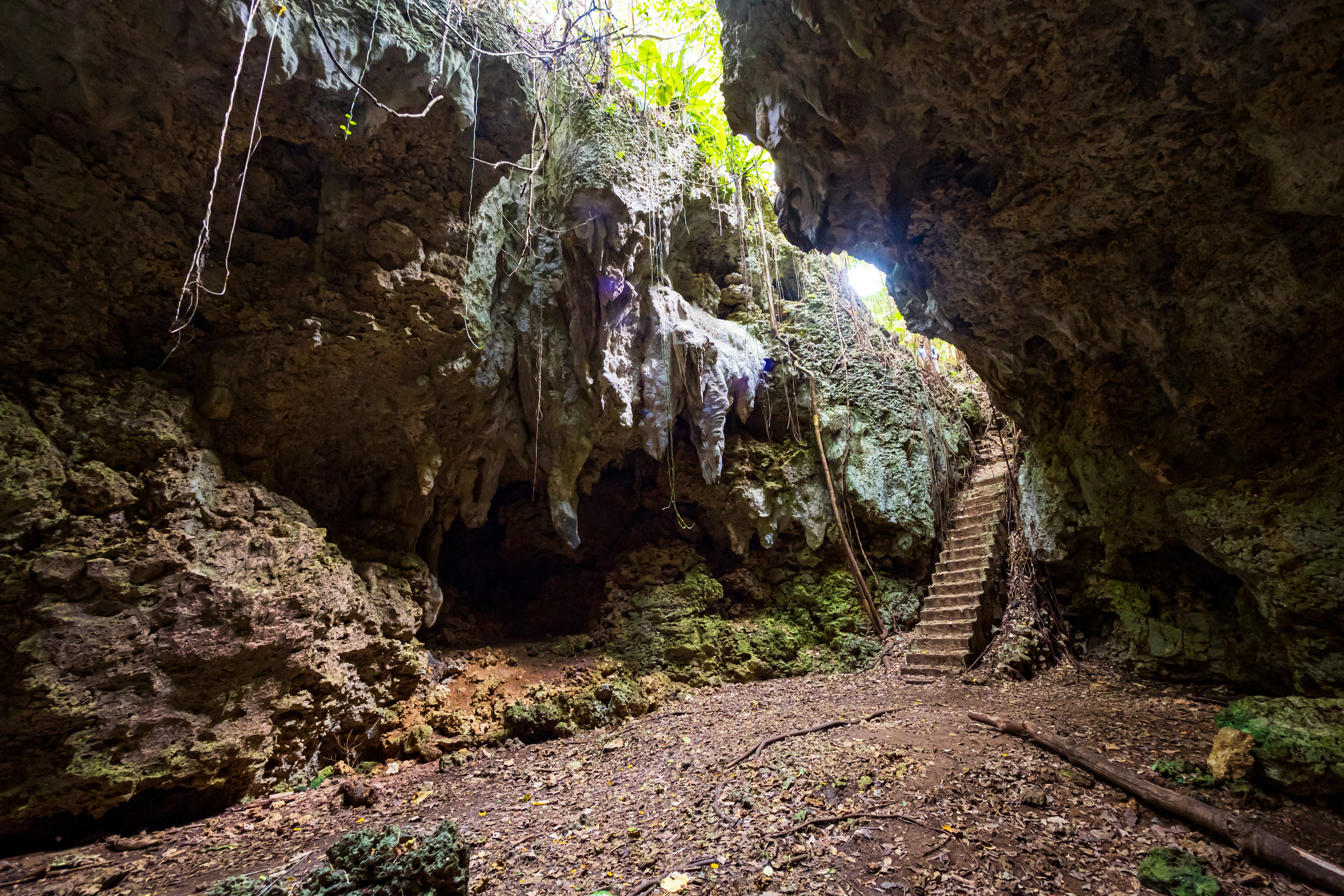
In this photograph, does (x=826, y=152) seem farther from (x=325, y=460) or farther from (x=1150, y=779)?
(x=325, y=460)

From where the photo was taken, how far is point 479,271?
5.33m

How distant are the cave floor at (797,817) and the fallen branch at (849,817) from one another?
0.02 m

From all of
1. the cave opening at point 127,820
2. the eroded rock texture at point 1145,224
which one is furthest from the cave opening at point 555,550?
the eroded rock texture at point 1145,224

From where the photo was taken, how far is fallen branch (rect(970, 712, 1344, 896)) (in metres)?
2.22

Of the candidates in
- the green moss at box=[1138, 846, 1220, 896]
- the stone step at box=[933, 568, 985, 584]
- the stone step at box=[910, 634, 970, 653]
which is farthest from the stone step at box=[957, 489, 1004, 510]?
the green moss at box=[1138, 846, 1220, 896]

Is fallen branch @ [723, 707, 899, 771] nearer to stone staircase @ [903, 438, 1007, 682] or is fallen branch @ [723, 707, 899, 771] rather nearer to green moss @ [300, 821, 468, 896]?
stone staircase @ [903, 438, 1007, 682]

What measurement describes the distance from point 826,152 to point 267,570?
227 inches

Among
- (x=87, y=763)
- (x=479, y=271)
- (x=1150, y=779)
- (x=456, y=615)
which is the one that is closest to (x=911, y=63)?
(x=479, y=271)

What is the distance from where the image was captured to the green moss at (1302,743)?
2.69 meters

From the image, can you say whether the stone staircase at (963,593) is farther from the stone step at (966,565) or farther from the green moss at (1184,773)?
the green moss at (1184,773)

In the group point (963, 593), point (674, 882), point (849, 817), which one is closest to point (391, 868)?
point (674, 882)

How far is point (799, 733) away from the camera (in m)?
4.46

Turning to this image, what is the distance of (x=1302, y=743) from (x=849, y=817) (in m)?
2.59

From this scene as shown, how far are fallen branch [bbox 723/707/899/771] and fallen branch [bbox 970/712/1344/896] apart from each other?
1421mm
